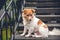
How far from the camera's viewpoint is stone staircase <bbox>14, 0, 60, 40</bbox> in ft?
19.6

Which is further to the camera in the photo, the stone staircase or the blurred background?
the stone staircase

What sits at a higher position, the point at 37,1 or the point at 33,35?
the point at 37,1

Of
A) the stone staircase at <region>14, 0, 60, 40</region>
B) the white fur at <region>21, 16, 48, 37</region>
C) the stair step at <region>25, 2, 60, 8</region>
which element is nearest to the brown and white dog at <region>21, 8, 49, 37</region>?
the white fur at <region>21, 16, 48, 37</region>

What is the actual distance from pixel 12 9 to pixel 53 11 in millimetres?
1818

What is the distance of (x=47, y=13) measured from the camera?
6.89 meters

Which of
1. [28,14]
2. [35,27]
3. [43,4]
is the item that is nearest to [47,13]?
[43,4]

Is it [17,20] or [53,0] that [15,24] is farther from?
[53,0]

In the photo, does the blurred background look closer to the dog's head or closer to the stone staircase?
the stone staircase

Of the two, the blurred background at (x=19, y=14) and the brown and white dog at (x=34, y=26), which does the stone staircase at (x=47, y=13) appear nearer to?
A: the blurred background at (x=19, y=14)

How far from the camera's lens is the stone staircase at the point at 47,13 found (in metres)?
5.97

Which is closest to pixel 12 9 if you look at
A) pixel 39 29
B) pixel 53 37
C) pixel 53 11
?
pixel 39 29

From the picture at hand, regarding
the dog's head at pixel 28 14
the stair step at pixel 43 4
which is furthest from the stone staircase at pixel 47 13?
the dog's head at pixel 28 14

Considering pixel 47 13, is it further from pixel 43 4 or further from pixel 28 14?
pixel 28 14

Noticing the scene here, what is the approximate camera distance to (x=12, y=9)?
543cm
